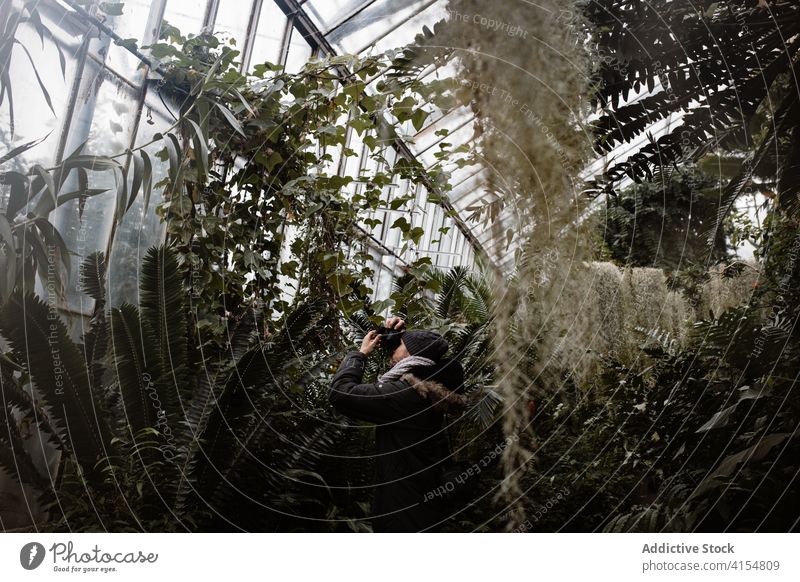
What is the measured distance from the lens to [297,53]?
282 cm

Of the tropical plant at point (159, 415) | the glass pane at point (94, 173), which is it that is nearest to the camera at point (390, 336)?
the tropical plant at point (159, 415)

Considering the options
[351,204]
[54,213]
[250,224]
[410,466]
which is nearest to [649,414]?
[410,466]

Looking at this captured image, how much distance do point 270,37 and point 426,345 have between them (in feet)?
5.51

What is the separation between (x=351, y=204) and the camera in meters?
2.72

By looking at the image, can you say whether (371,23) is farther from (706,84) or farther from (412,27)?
(706,84)

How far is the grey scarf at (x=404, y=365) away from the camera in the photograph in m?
2.12

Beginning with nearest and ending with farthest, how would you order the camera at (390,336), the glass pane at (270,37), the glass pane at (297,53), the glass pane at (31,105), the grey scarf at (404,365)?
1. the glass pane at (31,105)
2. the grey scarf at (404,365)
3. the camera at (390,336)
4. the glass pane at (297,53)
5. the glass pane at (270,37)

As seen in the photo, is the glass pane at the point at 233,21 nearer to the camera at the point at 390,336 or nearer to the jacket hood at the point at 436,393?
the camera at the point at 390,336

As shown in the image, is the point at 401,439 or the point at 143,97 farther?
the point at 143,97

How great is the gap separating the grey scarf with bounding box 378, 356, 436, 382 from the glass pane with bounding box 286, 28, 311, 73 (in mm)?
1268

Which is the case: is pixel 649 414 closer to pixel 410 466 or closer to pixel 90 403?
pixel 410 466

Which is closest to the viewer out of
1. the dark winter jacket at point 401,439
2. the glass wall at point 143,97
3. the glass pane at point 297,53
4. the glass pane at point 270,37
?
the glass wall at point 143,97

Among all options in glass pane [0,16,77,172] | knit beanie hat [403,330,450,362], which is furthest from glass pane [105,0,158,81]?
knit beanie hat [403,330,450,362]

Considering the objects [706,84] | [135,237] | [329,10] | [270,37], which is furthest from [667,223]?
[270,37]
